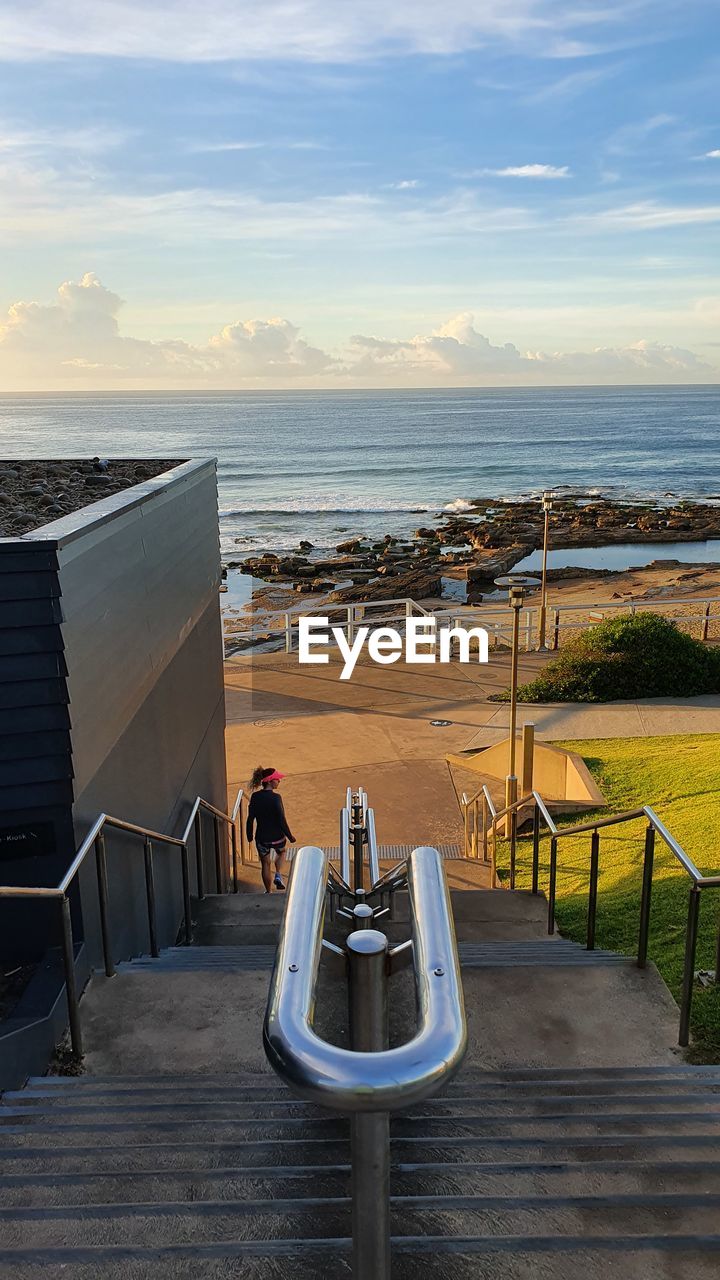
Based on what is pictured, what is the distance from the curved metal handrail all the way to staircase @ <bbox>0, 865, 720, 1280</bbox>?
1245mm

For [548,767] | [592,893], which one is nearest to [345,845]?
[592,893]

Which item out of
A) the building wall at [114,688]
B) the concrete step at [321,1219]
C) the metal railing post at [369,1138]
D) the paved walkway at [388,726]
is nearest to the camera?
the metal railing post at [369,1138]

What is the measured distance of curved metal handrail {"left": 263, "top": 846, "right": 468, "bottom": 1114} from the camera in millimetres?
1366

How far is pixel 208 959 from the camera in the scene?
513 centimetres

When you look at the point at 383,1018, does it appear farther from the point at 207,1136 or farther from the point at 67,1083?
the point at 67,1083

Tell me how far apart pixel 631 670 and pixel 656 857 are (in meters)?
7.12

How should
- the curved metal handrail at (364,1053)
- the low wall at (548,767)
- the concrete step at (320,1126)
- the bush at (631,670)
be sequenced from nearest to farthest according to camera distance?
1. the curved metal handrail at (364,1053)
2. the concrete step at (320,1126)
3. the low wall at (548,767)
4. the bush at (631,670)

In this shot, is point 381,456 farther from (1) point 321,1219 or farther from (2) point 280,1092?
(1) point 321,1219

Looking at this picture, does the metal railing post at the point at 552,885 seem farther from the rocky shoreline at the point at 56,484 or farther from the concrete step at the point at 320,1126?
the rocky shoreline at the point at 56,484

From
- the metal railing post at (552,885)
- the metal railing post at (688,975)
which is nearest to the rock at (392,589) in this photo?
the metal railing post at (552,885)

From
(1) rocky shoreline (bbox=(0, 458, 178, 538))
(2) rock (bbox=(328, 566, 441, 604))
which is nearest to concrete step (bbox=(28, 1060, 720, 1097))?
(1) rocky shoreline (bbox=(0, 458, 178, 538))

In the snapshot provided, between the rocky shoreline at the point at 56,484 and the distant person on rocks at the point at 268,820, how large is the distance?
8.77ft

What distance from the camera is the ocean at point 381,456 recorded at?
5600 centimetres

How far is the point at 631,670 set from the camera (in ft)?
50.1
